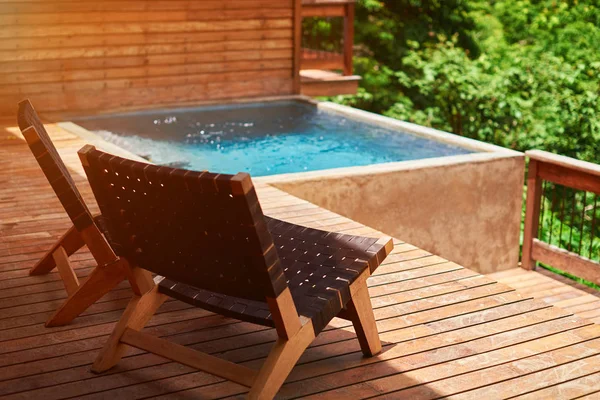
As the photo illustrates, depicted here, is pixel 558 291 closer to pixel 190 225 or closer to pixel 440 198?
pixel 440 198

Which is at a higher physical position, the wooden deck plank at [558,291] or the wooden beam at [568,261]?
the wooden beam at [568,261]

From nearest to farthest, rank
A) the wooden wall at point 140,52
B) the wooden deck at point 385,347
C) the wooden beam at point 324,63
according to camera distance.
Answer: the wooden deck at point 385,347 < the wooden wall at point 140,52 < the wooden beam at point 324,63

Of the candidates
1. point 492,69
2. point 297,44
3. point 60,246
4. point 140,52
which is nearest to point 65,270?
point 60,246

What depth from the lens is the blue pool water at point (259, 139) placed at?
7.66 metres

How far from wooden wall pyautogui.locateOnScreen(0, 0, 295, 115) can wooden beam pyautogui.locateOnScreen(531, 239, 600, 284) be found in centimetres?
489

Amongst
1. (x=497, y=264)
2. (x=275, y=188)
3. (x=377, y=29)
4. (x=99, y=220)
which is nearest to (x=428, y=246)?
(x=497, y=264)

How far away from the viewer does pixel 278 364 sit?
2209 millimetres

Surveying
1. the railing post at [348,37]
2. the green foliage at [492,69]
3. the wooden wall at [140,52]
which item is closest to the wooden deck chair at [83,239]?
the wooden wall at [140,52]

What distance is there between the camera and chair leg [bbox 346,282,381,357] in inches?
98.3

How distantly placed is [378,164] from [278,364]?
12.8 feet

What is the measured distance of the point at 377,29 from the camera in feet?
51.4

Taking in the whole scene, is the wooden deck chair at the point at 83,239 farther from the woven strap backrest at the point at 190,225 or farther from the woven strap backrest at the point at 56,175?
the woven strap backrest at the point at 190,225

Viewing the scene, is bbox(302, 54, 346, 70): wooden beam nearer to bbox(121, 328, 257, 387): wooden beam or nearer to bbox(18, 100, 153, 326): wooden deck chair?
bbox(18, 100, 153, 326): wooden deck chair

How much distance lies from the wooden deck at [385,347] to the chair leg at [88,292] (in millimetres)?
46
